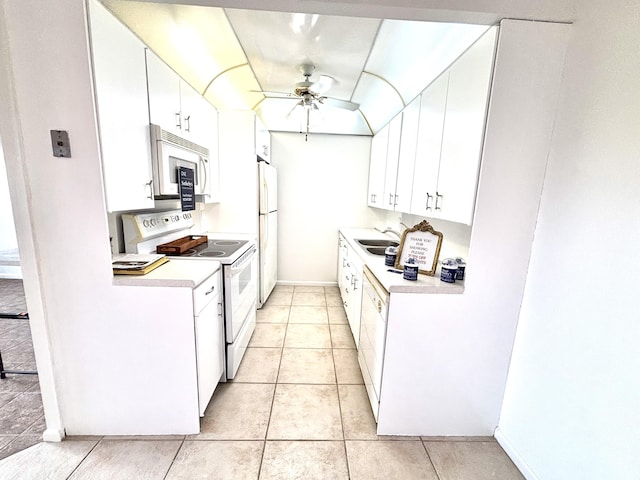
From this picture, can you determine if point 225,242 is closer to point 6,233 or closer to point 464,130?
point 464,130

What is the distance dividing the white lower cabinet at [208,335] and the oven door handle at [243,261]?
15cm

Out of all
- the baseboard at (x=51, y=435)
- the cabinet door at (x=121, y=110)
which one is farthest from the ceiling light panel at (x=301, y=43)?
the baseboard at (x=51, y=435)

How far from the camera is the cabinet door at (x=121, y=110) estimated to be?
128 centimetres

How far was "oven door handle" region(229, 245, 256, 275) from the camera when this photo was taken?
197 centimetres

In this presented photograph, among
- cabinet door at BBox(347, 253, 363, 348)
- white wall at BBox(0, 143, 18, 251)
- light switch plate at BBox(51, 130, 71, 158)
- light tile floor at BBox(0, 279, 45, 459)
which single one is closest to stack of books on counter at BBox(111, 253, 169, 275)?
light switch plate at BBox(51, 130, 71, 158)

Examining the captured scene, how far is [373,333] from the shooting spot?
69.9 inches

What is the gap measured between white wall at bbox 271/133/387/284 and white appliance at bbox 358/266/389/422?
6.94 ft

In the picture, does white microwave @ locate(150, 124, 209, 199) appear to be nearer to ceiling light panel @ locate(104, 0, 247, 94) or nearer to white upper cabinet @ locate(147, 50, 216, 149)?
white upper cabinet @ locate(147, 50, 216, 149)

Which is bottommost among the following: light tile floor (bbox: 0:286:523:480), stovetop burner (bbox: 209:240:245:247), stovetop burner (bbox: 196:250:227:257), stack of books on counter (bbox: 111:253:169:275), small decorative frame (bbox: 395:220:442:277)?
light tile floor (bbox: 0:286:523:480)

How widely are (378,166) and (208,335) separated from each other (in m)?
2.67

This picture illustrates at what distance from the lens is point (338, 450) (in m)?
1.54

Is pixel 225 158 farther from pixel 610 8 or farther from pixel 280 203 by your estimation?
pixel 610 8

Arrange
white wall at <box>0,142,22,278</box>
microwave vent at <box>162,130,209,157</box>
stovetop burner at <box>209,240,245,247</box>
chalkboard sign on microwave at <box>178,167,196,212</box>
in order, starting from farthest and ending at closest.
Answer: white wall at <box>0,142,22,278</box> < stovetop burner at <box>209,240,245,247</box> < chalkboard sign on microwave at <box>178,167,196,212</box> < microwave vent at <box>162,130,209,157</box>

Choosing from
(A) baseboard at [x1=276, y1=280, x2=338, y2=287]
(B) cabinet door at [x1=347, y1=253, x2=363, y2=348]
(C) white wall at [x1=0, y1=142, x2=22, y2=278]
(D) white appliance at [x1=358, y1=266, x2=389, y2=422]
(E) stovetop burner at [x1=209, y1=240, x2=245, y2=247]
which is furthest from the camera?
(A) baseboard at [x1=276, y1=280, x2=338, y2=287]
